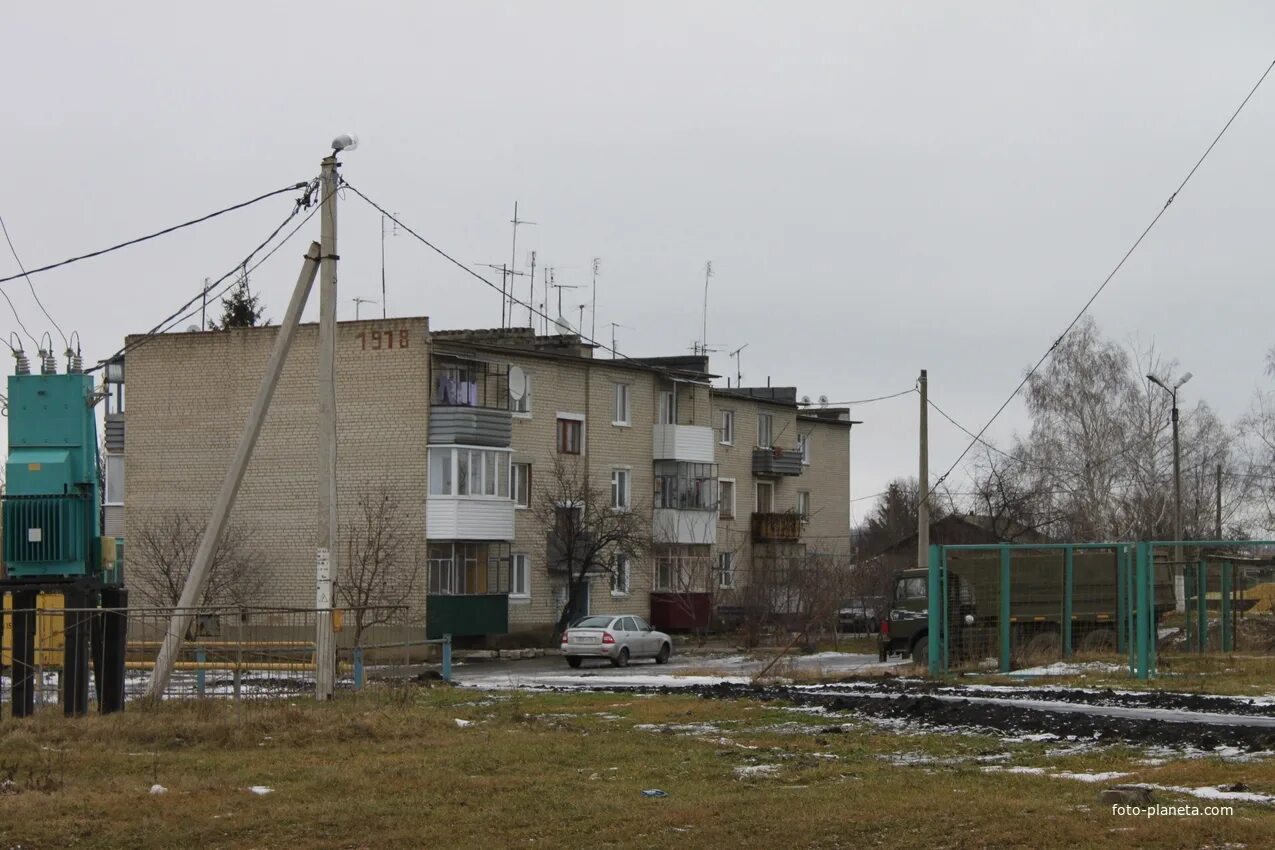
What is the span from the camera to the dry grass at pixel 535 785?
10891mm

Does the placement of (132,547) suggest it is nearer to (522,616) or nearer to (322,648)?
(522,616)

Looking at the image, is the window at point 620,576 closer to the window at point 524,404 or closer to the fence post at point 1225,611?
the window at point 524,404

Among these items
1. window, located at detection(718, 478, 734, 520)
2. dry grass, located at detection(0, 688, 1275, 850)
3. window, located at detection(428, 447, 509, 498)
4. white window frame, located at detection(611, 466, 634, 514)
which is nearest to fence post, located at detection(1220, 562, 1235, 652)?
dry grass, located at detection(0, 688, 1275, 850)

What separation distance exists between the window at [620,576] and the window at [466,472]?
6228 mm

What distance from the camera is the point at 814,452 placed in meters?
75.6

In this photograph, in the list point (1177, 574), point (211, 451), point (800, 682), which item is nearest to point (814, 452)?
point (211, 451)

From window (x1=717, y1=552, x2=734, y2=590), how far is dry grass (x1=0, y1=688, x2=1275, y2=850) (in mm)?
43155

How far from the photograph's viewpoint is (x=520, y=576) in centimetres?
5566

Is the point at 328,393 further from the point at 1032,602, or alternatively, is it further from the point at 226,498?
the point at 1032,602

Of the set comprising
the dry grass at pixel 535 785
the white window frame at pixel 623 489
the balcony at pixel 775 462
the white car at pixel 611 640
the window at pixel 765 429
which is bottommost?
the white car at pixel 611 640

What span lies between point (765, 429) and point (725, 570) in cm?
925

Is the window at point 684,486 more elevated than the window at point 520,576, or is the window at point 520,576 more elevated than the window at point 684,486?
the window at point 684,486

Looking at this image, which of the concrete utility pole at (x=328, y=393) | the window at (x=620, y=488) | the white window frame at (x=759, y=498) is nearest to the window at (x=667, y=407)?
the window at (x=620, y=488)

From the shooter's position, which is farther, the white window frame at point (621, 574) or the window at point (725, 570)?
the window at point (725, 570)
